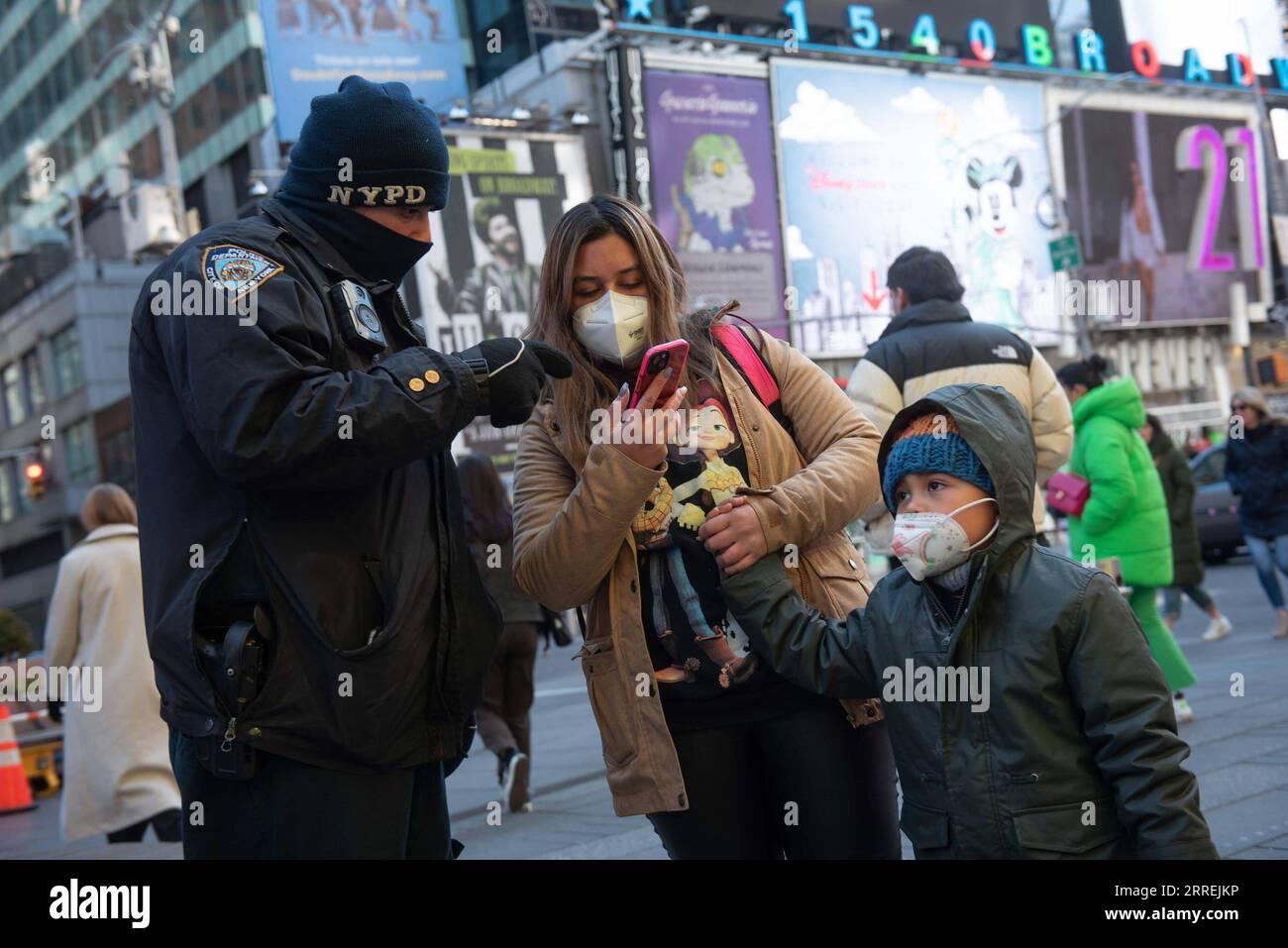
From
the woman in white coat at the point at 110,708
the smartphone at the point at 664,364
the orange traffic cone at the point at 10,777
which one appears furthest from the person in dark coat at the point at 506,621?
the orange traffic cone at the point at 10,777

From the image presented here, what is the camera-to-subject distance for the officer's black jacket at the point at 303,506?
230 cm

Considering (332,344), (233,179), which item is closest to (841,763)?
(332,344)

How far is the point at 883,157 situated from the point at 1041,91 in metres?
8.73

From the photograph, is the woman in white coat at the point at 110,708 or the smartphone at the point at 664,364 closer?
the smartphone at the point at 664,364

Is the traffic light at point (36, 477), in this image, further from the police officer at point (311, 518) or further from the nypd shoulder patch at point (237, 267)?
the nypd shoulder patch at point (237, 267)

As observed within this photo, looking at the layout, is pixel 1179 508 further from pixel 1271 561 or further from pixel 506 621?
pixel 506 621

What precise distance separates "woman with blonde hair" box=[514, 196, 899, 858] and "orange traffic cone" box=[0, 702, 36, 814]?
9155mm

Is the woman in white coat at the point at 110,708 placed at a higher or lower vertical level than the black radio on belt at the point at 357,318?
lower

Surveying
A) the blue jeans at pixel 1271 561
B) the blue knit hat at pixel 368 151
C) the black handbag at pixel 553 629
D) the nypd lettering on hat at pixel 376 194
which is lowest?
the blue jeans at pixel 1271 561

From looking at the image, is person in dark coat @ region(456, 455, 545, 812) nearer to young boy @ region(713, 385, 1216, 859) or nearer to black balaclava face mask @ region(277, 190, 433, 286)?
young boy @ region(713, 385, 1216, 859)

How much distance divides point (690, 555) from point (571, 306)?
24.6 inches

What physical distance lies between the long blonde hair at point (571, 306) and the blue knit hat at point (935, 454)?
1.48ft

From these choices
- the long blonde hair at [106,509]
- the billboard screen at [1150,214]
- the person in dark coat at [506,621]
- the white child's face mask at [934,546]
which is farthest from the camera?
the billboard screen at [1150,214]
